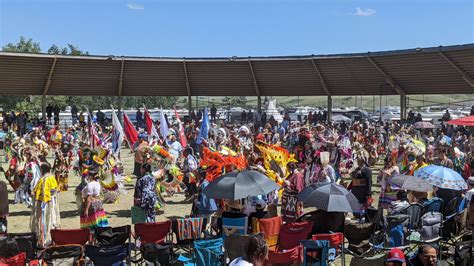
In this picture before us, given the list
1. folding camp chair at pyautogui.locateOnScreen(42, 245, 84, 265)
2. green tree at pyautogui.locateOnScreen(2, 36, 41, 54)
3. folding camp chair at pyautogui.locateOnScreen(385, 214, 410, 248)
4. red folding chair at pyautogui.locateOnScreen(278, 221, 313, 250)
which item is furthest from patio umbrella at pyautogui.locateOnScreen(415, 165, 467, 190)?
green tree at pyautogui.locateOnScreen(2, 36, 41, 54)

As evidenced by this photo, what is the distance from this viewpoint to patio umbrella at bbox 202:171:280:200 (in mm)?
8281

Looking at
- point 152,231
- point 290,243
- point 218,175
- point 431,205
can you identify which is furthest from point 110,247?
point 431,205

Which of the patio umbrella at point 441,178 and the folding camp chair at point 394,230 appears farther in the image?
the patio umbrella at point 441,178

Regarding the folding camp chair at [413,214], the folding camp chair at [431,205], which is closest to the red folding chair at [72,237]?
the folding camp chair at [413,214]

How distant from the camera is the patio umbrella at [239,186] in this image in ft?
27.2

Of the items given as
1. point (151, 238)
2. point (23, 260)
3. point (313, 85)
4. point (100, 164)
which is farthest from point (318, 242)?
point (313, 85)

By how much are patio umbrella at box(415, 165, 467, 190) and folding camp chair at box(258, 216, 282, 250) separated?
308cm

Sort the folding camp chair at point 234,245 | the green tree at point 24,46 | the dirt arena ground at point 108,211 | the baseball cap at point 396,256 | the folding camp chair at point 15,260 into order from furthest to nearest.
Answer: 1. the green tree at point 24,46
2. the dirt arena ground at point 108,211
3. the folding camp chair at point 234,245
4. the folding camp chair at point 15,260
5. the baseball cap at point 396,256

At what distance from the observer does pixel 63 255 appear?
7.07 metres

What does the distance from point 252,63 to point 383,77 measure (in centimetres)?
770

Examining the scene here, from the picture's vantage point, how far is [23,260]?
6.68 m

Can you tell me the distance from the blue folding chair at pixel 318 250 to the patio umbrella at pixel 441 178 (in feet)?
10.2

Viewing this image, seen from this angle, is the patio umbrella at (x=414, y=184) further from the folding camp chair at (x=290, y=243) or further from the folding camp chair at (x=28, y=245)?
the folding camp chair at (x=28, y=245)

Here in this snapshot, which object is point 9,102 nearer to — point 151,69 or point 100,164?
point 151,69
